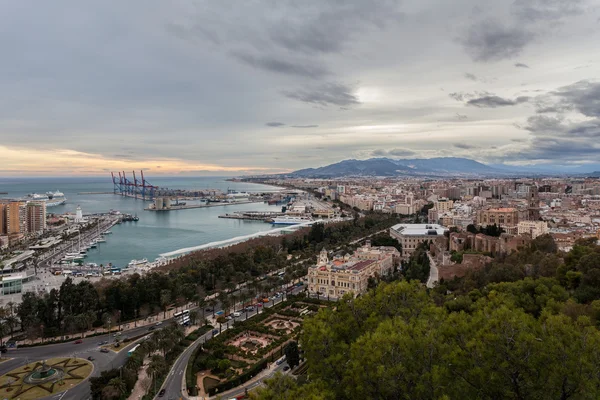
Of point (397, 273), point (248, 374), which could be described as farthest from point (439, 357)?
point (397, 273)

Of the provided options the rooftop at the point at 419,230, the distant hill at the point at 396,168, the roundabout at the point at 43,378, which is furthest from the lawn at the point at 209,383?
the distant hill at the point at 396,168

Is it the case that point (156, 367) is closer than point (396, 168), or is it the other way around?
point (156, 367)

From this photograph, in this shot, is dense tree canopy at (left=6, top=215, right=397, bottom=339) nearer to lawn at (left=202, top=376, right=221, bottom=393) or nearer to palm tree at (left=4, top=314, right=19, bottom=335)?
palm tree at (left=4, top=314, right=19, bottom=335)

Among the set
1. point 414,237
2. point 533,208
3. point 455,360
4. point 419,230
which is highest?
point 533,208

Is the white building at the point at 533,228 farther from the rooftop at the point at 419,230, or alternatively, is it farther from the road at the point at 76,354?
the road at the point at 76,354

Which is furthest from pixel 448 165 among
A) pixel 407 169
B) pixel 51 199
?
pixel 51 199

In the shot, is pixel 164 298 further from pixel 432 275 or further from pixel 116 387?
pixel 432 275
